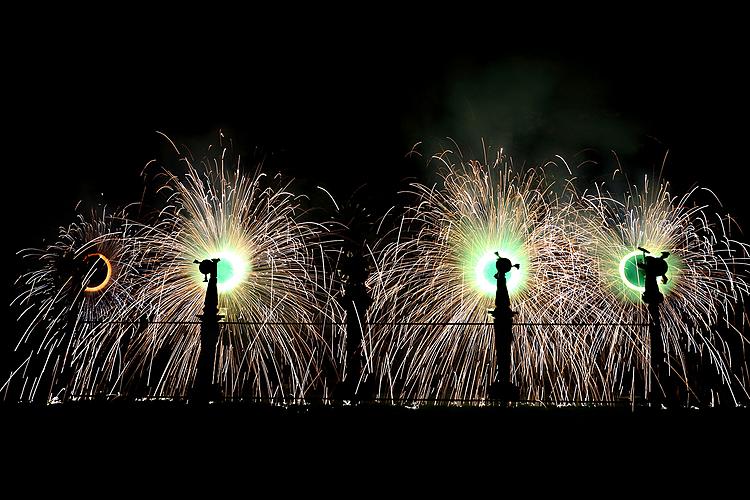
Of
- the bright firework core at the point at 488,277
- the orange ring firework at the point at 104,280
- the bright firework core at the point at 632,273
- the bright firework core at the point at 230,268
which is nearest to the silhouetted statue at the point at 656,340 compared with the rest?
the bright firework core at the point at 632,273

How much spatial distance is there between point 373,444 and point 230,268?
23.3ft

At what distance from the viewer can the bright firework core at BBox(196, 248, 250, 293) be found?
1497 cm

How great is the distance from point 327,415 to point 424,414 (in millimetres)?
1443

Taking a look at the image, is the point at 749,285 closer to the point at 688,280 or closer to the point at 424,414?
the point at 688,280

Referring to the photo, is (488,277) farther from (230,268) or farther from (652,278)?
(230,268)

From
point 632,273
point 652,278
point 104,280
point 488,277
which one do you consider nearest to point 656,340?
point 652,278

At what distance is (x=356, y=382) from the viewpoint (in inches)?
419

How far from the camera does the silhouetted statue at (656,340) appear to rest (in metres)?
9.55

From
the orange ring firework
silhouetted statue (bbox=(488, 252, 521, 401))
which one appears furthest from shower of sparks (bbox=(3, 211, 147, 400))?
silhouetted statue (bbox=(488, 252, 521, 401))

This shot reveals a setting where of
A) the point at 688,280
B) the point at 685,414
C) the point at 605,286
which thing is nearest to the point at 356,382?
the point at 685,414

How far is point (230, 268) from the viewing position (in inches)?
592

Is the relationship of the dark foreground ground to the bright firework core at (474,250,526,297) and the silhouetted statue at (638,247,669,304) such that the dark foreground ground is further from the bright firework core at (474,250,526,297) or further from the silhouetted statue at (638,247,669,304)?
the bright firework core at (474,250,526,297)

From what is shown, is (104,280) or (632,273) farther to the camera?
(104,280)

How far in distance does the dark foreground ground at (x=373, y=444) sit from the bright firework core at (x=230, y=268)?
17.3ft
